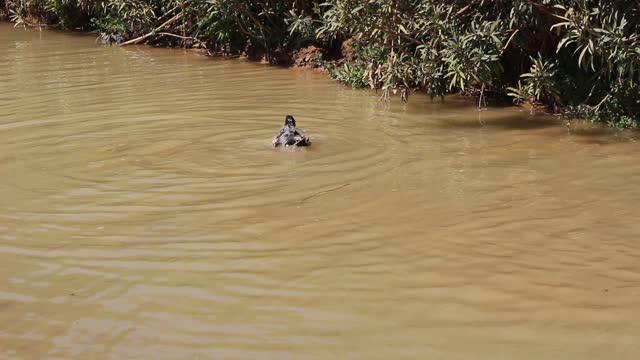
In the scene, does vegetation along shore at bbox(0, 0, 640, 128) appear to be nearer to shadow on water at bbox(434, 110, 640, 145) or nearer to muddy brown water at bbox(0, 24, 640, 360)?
shadow on water at bbox(434, 110, 640, 145)

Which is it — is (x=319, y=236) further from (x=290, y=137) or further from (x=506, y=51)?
(x=506, y=51)

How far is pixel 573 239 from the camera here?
5.93m

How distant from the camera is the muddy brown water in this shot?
4555mm

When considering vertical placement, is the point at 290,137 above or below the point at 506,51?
below

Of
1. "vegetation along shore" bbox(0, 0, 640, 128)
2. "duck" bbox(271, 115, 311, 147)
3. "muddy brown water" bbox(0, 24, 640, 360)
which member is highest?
"vegetation along shore" bbox(0, 0, 640, 128)

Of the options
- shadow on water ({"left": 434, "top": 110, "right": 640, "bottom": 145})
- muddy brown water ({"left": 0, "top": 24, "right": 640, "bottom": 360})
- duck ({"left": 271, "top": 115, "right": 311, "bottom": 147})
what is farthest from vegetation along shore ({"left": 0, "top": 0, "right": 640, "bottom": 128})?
duck ({"left": 271, "top": 115, "right": 311, "bottom": 147})

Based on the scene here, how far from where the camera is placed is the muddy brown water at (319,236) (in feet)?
14.9

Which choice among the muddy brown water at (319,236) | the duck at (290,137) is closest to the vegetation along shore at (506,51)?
the muddy brown water at (319,236)

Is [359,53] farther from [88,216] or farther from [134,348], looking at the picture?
[134,348]

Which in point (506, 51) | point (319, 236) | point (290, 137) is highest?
point (506, 51)

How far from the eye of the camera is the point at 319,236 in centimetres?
605

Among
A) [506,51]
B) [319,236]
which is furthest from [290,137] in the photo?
[506,51]

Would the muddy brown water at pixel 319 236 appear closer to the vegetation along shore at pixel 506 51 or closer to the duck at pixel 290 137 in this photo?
the duck at pixel 290 137

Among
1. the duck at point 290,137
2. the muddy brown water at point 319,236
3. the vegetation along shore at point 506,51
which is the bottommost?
the muddy brown water at point 319,236
